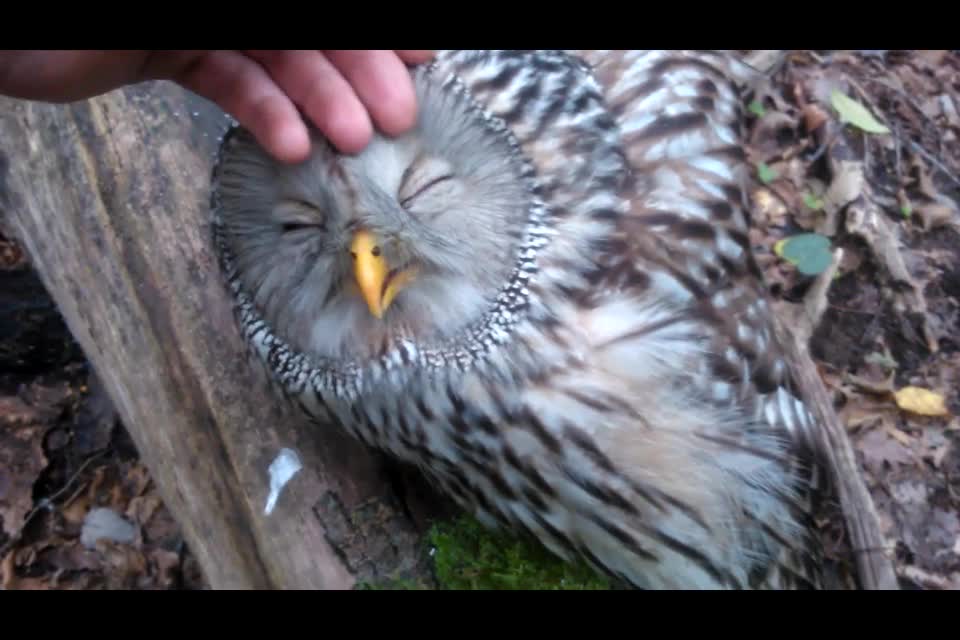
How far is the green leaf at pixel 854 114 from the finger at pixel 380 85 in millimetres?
2889

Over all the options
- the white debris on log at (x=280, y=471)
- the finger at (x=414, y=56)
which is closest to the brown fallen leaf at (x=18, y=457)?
the white debris on log at (x=280, y=471)

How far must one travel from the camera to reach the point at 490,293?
1.93m

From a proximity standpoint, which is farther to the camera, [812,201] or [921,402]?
[812,201]

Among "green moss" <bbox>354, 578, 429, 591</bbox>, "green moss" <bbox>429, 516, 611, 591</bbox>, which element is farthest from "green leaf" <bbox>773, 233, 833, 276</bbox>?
"green moss" <bbox>354, 578, 429, 591</bbox>

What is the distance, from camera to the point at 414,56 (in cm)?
175

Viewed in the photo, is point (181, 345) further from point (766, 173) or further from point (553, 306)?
point (766, 173)

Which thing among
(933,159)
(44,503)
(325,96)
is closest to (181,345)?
(325,96)

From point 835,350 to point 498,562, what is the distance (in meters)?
1.88

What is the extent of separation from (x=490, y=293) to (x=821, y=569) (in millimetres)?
1217

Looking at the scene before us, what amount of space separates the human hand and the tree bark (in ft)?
1.16

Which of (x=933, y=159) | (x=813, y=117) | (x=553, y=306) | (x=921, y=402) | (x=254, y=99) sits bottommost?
(x=921, y=402)
